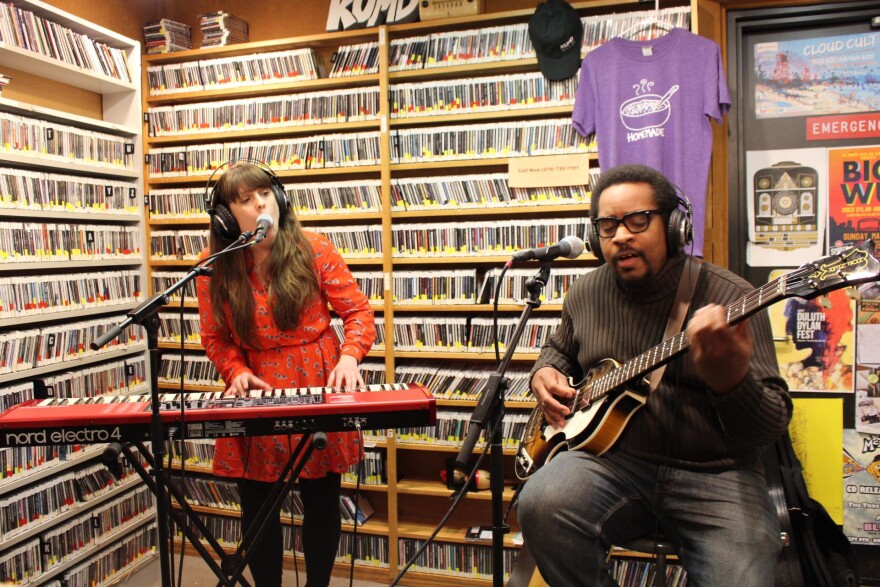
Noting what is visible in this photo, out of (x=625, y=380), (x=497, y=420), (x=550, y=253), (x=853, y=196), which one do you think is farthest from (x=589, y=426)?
(x=853, y=196)

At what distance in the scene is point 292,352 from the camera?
199 centimetres

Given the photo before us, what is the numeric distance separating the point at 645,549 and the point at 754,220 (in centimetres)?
182

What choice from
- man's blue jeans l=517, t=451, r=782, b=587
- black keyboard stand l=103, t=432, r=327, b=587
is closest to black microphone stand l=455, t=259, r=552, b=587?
man's blue jeans l=517, t=451, r=782, b=587

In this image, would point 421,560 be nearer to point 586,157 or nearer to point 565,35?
point 586,157

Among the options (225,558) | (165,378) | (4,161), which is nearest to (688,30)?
(225,558)

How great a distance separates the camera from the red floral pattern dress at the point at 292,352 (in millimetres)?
1931

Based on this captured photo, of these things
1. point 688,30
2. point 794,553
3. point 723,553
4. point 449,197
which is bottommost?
point 794,553

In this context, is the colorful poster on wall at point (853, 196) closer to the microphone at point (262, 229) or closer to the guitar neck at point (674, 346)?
the guitar neck at point (674, 346)

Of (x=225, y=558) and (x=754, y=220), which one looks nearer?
(x=225, y=558)

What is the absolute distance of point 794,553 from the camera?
1825 mm

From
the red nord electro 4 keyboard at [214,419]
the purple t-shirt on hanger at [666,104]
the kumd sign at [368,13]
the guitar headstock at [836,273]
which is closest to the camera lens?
the guitar headstock at [836,273]

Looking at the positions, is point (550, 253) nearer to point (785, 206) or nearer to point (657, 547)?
point (657, 547)

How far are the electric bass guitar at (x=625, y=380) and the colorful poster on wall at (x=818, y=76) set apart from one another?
1.68 metres

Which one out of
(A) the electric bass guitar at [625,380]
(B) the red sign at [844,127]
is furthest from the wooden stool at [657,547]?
(B) the red sign at [844,127]
